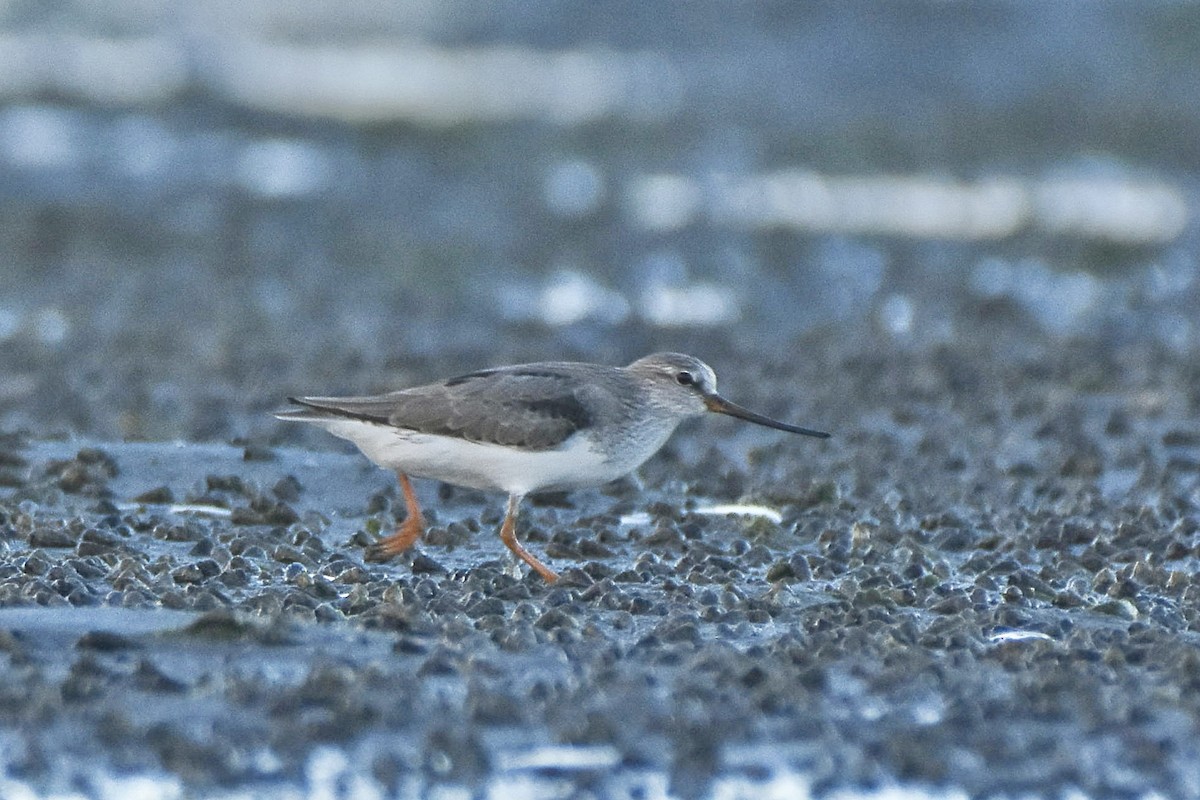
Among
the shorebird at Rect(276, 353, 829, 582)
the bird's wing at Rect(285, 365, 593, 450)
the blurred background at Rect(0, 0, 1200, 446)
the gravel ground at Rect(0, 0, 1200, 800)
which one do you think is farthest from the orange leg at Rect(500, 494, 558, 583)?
the blurred background at Rect(0, 0, 1200, 446)

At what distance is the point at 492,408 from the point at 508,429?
0.18 meters

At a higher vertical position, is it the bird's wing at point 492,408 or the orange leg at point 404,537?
the bird's wing at point 492,408

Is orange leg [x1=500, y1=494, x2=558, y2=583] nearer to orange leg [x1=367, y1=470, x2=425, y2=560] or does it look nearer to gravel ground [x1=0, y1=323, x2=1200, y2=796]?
gravel ground [x1=0, y1=323, x2=1200, y2=796]

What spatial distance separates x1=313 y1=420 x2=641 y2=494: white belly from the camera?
9.09 m

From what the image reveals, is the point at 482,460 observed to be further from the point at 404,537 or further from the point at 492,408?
the point at 404,537

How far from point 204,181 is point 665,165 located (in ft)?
23.6

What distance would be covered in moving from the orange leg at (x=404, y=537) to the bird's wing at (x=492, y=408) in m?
0.41

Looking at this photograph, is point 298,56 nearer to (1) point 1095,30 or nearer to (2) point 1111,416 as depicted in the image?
(1) point 1095,30

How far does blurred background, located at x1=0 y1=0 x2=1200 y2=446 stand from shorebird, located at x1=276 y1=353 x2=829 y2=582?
10.1 feet

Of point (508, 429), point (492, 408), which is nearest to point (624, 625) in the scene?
point (508, 429)

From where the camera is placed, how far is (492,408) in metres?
9.20

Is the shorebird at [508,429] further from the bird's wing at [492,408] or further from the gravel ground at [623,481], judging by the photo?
the gravel ground at [623,481]

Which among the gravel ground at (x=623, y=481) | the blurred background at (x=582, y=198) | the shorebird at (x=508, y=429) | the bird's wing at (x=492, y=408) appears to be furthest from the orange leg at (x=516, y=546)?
the blurred background at (x=582, y=198)

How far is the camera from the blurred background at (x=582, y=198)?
1631 cm
